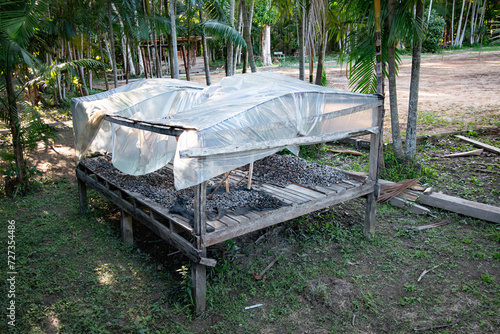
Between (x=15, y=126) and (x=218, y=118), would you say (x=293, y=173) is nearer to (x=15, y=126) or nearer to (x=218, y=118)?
(x=218, y=118)

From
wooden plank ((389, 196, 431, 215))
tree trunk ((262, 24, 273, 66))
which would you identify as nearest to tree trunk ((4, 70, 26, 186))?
wooden plank ((389, 196, 431, 215))

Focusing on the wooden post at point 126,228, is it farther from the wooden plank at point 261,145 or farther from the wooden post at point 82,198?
the wooden plank at point 261,145

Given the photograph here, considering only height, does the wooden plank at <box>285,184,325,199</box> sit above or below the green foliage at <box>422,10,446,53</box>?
below

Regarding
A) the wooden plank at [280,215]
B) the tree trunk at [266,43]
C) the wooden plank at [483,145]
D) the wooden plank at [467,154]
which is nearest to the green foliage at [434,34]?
the tree trunk at [266,43]

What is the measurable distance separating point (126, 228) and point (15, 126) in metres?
3.76

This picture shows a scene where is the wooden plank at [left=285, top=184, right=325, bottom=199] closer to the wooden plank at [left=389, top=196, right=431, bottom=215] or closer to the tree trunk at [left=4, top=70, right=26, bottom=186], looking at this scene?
the wooden plank at [left=389, top=196, right=431, bottom=215]

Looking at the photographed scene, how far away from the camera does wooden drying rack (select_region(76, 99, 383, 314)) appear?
3.86 metres

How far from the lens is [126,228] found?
553 centimetres

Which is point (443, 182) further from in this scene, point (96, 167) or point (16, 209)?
point (16, 209)

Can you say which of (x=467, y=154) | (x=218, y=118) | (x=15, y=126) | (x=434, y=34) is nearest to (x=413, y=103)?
(x=467, y=154)

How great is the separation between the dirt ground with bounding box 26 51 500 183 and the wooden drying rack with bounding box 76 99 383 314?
314 cm

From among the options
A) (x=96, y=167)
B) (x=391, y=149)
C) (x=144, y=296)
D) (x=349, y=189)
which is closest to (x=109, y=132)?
(x=96, y=167)

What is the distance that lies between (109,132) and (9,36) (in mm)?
2406

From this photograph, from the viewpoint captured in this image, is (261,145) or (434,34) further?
(434,34)
